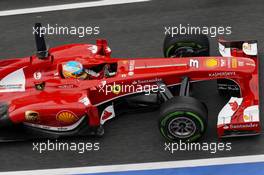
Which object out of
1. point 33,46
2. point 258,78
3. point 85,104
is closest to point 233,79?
point 258,78

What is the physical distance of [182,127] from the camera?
9609 millimetres

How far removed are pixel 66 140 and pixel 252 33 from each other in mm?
4467

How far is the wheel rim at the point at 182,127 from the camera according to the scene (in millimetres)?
9477

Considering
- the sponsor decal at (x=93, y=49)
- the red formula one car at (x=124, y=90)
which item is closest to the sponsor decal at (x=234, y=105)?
the red formula one car at (x=124, y=90)

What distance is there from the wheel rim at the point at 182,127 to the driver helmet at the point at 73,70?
170cm

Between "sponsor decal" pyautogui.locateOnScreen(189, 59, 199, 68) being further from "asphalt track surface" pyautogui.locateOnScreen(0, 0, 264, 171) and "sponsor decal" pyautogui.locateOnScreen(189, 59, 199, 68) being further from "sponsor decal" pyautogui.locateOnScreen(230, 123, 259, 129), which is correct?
"sponsor decal" pyautogui.locateOnScreen(230, 123, 259, 129)

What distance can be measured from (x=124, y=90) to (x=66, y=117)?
1.06m

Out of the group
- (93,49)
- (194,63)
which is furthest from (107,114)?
(194,63)

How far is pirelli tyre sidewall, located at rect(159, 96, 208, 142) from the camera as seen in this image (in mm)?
9359

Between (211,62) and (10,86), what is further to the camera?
(10,86)

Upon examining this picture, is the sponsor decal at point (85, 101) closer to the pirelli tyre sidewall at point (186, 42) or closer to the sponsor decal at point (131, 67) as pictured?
the sponsor decal at point (131, 67)

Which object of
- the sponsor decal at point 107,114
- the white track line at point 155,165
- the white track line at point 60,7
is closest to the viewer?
the white track line at point 155,165

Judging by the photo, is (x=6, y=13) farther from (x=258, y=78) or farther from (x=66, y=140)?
(x=258, y=78)

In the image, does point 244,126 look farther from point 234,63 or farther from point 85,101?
point 85,101
